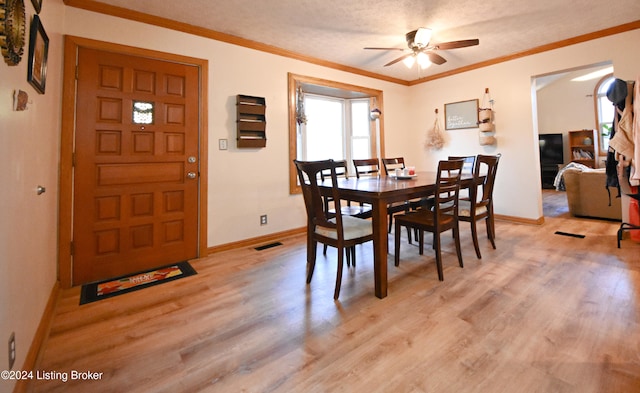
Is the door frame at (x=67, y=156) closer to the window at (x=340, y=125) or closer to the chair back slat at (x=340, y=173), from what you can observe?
the chair back slat at (x=340, y=173)

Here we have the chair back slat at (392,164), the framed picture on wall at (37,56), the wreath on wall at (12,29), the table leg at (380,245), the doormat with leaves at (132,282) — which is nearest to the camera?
the wreath on wall at (12,29)

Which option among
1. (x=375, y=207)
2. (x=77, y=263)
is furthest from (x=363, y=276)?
(x=77, y=263)

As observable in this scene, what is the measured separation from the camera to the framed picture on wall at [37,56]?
4.92ft

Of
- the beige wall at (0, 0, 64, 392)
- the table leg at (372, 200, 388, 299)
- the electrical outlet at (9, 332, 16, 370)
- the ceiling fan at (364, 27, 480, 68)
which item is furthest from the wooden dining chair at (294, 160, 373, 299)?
the ceiling fan at (364, 27, 480, 68)

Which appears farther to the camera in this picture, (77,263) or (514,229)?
(514,229)

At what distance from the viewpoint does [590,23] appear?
10.6 feet

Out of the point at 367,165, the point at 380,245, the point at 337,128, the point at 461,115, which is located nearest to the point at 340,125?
the point at 337,128

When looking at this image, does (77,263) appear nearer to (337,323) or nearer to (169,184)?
(169,184)

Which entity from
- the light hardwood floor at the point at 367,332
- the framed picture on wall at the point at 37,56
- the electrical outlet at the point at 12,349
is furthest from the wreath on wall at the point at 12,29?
the light hardwood floor at the point at 367,332

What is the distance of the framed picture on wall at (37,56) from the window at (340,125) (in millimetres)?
3002

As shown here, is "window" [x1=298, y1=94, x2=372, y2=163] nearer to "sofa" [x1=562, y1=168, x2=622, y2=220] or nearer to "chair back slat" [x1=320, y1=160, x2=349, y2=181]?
"chair back slat" [x1=320, y1=160, x2=349, y2=181]

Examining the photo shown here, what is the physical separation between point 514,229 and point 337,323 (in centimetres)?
333

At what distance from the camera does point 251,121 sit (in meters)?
3.38

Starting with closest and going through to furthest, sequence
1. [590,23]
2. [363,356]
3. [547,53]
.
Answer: [363,356] < [590,23] < [547,53]
